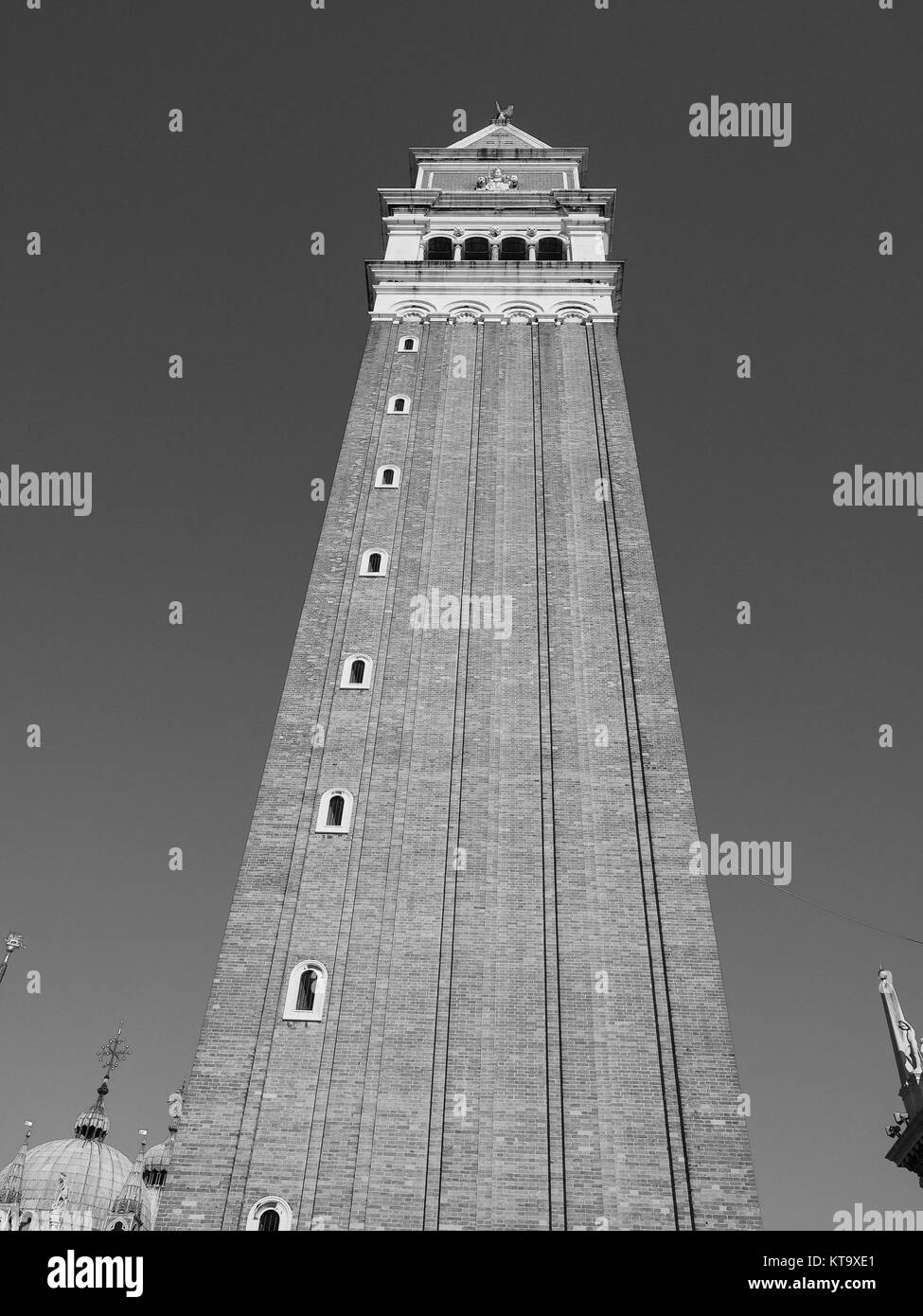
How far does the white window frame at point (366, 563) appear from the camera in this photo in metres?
27.2

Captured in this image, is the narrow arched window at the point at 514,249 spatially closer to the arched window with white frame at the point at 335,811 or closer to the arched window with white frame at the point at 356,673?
the arched window with white frame at the point at 356,673

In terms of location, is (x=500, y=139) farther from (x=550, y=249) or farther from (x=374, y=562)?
(x=374, y=562)

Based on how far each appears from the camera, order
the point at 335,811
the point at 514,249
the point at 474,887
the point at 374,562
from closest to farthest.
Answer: the point at 474,887 → the point at 335,811 → the point at 374,562 → the point at 514,249

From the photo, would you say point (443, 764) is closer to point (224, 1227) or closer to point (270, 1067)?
point (270, 1067)

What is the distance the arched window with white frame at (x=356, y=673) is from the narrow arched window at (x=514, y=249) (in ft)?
70.0

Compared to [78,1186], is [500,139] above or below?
above

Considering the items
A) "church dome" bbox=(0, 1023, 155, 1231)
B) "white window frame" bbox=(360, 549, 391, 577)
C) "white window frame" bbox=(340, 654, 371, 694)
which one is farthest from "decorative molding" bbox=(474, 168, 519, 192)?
"church dome" bbox=(0, 1023, 155, 1231)

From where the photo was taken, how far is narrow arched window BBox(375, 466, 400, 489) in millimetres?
29938

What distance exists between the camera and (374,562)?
90.5 feet

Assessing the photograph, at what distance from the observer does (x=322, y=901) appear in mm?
20438

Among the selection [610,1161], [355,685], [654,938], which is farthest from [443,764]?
[610,1161]

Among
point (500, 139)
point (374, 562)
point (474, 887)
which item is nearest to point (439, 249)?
point (500, 139)

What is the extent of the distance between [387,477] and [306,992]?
15.5 meters

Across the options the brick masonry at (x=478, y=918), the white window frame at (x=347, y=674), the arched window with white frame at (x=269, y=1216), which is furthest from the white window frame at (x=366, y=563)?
the arched window with white frame at (x=269, y=1216)
